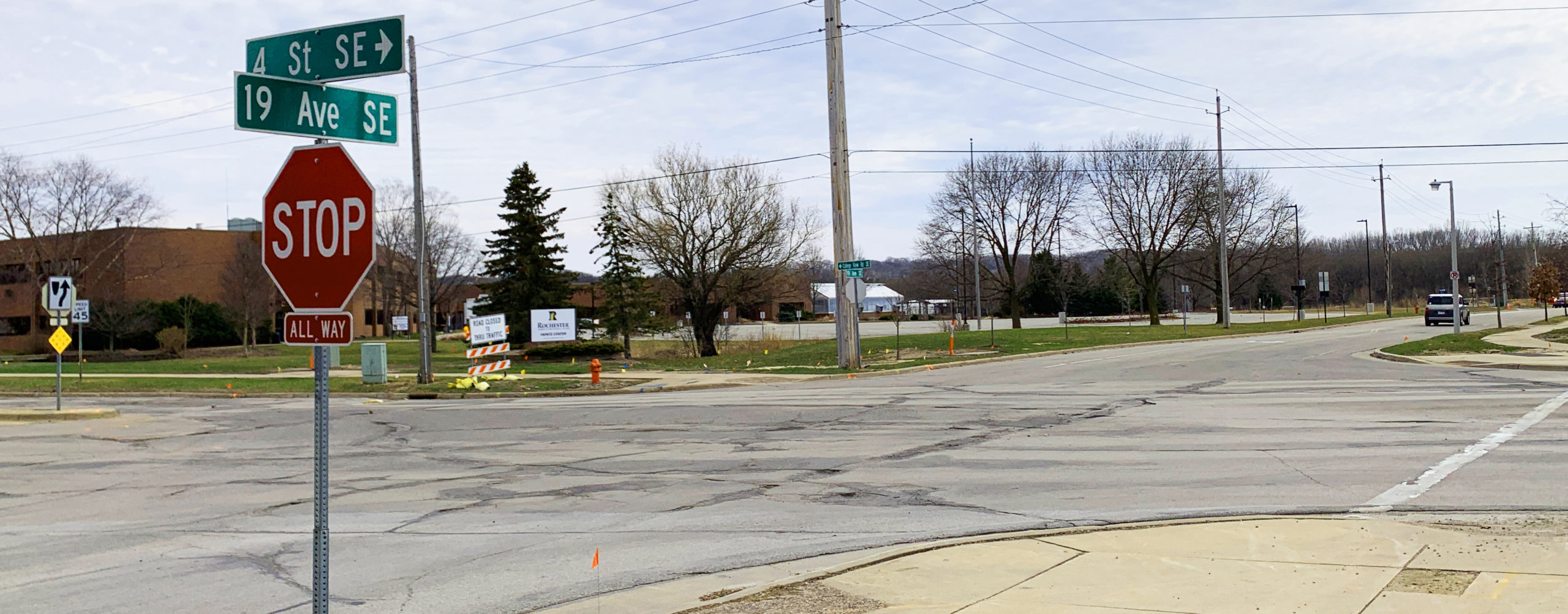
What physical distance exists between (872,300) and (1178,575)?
A: 419 ft

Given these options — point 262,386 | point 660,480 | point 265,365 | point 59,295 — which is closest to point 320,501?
point 660,480

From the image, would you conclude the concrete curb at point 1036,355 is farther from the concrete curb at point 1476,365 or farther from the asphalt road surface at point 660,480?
the concrete curb at point 1476,365

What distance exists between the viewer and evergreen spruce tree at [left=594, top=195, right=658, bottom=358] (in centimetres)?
4409

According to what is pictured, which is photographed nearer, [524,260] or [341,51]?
[341,51]

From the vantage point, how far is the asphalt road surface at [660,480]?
24.6 feet

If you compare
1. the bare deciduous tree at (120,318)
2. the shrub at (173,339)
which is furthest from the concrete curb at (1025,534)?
the bare deciduous tree at (120,318)

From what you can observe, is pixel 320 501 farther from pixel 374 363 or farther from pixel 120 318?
pixel 120 318

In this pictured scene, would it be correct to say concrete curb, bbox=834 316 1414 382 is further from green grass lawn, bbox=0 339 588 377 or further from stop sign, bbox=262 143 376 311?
stop sign, bbox=262 143 376 311

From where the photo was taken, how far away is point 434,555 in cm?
792

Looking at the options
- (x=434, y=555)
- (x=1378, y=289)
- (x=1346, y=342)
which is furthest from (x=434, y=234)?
(x=1378, y=289)

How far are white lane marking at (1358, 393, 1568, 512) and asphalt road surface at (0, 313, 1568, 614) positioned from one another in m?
0.06

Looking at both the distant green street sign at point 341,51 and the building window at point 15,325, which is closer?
the distant green street sign at point 341,51

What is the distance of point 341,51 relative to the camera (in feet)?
18.9

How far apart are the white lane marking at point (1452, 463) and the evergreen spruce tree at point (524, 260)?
41.1 meters
